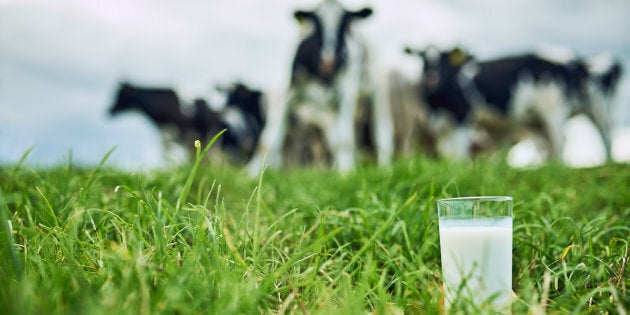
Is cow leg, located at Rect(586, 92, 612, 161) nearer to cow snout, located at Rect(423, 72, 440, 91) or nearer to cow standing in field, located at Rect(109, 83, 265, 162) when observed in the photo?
cow snout, located at Rect(423, 72, 440, 91)

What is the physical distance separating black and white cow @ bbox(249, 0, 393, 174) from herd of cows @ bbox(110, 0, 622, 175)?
0.01 m

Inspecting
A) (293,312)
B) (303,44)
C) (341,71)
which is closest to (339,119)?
(341,71)

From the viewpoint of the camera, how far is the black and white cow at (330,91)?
629 cm

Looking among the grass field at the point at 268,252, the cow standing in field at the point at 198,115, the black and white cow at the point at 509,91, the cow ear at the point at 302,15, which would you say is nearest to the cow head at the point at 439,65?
the black and white cow at the point at 509,91

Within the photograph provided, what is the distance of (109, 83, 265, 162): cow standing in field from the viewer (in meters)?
10.8

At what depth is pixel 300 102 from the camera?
664 centimetres

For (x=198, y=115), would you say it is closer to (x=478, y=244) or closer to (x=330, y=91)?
(x=330, y=91)

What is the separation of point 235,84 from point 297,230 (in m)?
9.94

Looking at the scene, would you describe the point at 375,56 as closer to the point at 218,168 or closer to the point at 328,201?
the point at 218,168

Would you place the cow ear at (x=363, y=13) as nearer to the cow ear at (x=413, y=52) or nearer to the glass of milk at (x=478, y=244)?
the cow ear at (x=413, y=52)

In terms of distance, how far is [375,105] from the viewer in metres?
6.88

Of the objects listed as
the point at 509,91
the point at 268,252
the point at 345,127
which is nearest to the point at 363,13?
the point at 345,127

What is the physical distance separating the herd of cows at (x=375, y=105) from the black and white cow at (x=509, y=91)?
20 millimetres

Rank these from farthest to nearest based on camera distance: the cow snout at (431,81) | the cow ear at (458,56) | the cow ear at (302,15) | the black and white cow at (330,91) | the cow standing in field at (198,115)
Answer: the cow standing in field at (198,115), the cow ear at (458,56), the cow snout at (431,81), the cow ear at (302,15), the black and white cow at (330,91)
